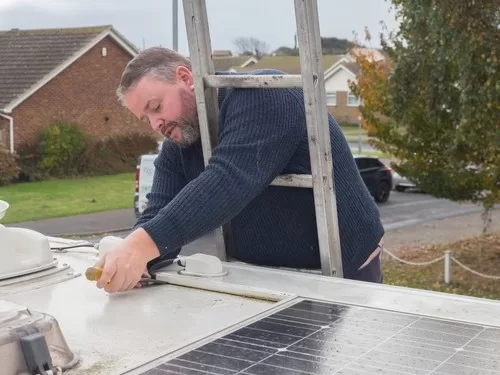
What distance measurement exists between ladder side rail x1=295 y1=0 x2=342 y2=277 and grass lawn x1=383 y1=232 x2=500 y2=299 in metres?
7.70

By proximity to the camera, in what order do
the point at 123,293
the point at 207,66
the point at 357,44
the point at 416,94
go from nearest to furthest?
1. the point at 123,293
2. the point at 207,66
3. the point at 416,94
4. the point at 357,44

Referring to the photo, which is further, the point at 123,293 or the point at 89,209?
the point at 89,209

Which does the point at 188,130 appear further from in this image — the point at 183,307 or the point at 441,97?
the point at 441,97

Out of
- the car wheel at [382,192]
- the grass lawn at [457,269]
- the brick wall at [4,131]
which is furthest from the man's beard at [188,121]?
the brick wall at [4,131]

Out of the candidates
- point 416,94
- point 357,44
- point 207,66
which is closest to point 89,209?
point 357,44

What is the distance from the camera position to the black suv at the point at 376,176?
20.2 meters

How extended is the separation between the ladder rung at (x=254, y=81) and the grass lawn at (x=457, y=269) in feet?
25.9

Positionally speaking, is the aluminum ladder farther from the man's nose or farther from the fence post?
the fence post

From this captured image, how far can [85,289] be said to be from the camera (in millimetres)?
2389

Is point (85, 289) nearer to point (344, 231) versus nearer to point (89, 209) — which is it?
point (344, 231)

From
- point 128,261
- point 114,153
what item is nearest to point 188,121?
point 128,261

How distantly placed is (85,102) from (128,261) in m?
24.0

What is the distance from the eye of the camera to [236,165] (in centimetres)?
233

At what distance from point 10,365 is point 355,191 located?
140 cm
